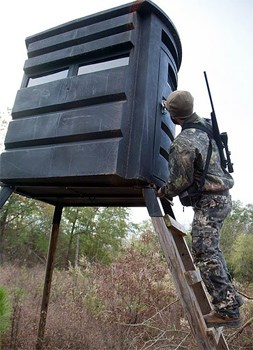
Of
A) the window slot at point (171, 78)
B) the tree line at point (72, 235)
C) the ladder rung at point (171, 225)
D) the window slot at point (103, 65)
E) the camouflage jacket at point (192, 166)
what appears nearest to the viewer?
the camouflage jacket at point (192, 166)

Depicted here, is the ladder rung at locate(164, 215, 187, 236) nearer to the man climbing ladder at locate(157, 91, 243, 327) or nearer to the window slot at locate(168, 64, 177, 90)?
the man climbing ladder at locate(157, 91, 243, 327)

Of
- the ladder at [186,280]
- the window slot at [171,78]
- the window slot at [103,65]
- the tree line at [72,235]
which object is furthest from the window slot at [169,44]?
the tree line at [72,235]

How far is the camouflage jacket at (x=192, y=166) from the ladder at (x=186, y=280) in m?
0.24

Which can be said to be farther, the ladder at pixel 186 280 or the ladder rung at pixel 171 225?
the ladder rung at pixel 171 225

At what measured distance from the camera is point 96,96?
2758 millimetres

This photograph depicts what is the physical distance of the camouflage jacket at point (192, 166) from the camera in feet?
7.43

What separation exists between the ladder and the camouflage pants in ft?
0.44

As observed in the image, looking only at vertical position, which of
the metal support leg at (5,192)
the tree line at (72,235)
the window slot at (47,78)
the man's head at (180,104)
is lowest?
the metal support leg at (5,192)

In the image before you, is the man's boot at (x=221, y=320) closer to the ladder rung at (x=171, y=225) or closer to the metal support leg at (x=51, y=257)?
the ladder rung at (x=171, y=225)

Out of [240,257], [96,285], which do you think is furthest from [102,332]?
[240,257]

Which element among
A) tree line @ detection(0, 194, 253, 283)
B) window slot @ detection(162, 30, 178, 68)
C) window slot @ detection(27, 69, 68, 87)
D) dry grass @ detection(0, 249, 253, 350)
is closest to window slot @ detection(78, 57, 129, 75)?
window slot @ detection(27, 69, 68, 87)

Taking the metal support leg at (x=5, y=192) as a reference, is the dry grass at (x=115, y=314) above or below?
below

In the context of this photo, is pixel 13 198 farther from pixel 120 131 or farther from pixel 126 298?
pixel 120 131

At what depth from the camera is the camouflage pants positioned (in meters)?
2.08
